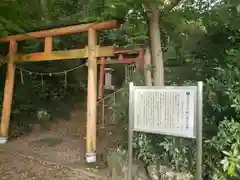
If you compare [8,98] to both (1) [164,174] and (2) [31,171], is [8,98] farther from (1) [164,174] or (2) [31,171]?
(1) [164,174]

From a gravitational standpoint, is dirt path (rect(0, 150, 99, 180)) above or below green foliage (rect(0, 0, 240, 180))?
below

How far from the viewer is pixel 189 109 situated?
284 cm

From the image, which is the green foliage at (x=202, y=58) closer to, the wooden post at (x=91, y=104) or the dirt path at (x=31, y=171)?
the wooden post at (x=91, y=104)

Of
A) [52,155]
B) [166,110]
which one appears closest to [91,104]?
[52,155]

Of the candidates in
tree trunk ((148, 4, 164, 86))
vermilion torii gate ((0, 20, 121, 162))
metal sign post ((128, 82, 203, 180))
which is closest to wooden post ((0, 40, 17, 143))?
vermilion torii gate ((0, 20, 121, 162))

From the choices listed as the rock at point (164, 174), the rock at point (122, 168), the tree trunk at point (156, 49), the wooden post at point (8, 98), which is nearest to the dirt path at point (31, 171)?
the rock at point (122, 168)

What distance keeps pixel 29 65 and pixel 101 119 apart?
3582 mm

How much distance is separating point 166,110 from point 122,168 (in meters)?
1.51

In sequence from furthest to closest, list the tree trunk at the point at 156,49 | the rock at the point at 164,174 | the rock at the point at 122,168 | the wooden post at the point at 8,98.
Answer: the wooden post at the point at 8,98
the tree trunk at the point at 156,49
the rock at the point at 122,168
the rock at the point at 164,174

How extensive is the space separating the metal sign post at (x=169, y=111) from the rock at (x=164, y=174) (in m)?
0.41

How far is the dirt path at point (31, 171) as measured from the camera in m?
4.35

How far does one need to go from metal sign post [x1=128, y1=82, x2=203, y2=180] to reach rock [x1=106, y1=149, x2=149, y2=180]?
0.38 meters

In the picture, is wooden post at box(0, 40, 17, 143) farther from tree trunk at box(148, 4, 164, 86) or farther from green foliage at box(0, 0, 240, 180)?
tree trunk at box(148, 4, 164, 86)

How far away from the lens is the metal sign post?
2.80 m
